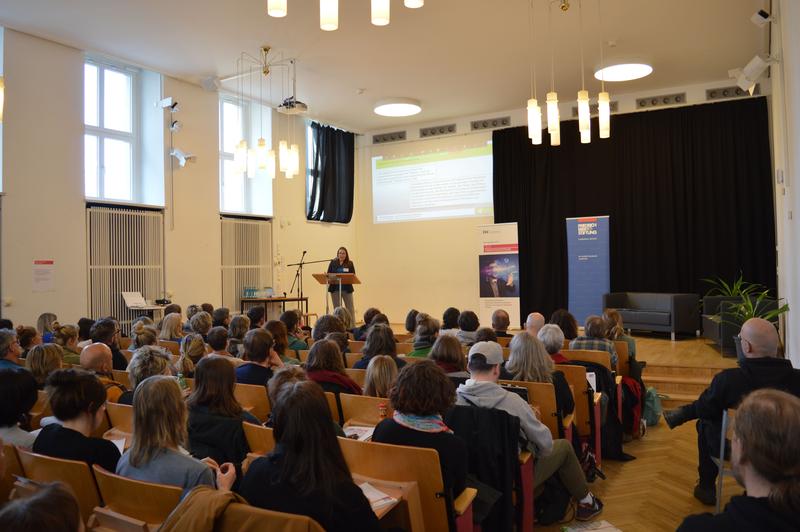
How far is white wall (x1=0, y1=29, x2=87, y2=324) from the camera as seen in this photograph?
731 cm

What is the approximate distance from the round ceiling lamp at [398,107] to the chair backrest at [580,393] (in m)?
7.71

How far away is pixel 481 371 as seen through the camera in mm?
2799

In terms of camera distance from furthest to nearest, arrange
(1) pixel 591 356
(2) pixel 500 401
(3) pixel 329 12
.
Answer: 1. (1) pixel 591 356
2. (3) pixel 329 12
3. (2) pixel 500 401

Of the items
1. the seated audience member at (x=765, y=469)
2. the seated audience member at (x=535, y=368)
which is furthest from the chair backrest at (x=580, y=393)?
the seated audience member at (x=765, y=469)

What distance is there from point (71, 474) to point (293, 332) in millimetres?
3664

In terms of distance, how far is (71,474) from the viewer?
2.02 meters

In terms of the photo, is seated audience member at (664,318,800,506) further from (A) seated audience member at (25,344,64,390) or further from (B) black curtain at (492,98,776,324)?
(B) black curtain at (492,98,776,324)

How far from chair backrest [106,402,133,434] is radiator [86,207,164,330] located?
601 cm

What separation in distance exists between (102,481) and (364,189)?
11593mm

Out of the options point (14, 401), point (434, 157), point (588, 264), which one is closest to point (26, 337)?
point (14, 401)

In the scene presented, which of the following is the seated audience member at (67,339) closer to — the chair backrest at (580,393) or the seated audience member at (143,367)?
the seated audience member at (143,367)

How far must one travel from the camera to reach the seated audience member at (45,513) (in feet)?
3.42

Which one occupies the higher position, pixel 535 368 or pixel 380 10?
pixel 380 10

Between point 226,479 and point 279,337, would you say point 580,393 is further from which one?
point 226,479
